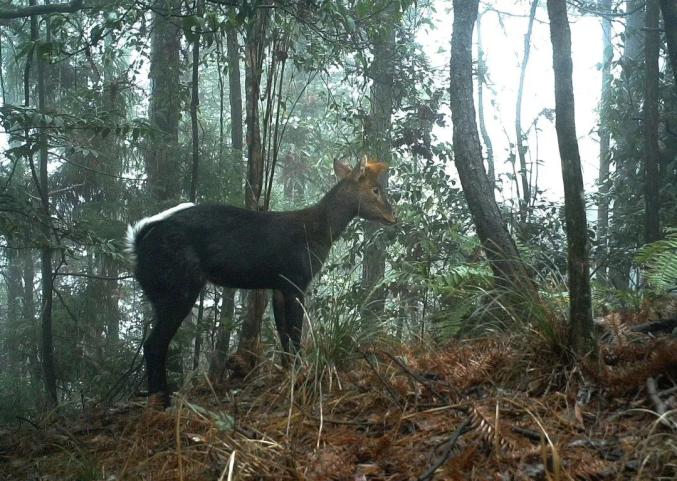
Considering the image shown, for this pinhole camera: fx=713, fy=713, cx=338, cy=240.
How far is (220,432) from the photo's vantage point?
290cm

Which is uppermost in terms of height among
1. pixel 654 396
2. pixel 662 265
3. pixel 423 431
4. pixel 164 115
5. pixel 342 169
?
pixel 164 115

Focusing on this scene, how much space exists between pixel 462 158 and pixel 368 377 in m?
2.84

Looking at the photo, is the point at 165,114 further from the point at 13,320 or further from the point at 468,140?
the point at 13,320

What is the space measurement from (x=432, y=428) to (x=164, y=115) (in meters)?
8.23

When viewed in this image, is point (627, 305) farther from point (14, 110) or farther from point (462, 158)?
point (14, 110)

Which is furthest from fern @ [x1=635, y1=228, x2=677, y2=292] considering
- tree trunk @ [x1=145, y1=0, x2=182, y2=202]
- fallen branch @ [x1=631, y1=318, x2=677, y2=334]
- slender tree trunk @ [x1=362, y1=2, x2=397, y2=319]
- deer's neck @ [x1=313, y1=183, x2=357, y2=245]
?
tree trunk @ [x1=145, y1=0, x2=182, y2=202]

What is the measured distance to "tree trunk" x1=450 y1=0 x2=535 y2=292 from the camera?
19.4ft

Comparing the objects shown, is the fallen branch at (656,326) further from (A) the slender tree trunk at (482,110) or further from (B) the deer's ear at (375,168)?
(A) the slender tree trunk at (482,110)

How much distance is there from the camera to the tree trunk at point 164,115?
994cm

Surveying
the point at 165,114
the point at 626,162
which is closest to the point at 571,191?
the point at 165,114

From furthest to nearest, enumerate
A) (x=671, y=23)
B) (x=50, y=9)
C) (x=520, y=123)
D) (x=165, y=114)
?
(x=520, y=123), (x=165, y=114), (x=671, y=23), (x=50, y=9)

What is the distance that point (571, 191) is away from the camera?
3.47 m

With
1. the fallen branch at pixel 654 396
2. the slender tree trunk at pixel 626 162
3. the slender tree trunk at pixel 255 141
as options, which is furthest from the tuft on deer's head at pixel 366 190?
the fallen branch at pixel 654 396

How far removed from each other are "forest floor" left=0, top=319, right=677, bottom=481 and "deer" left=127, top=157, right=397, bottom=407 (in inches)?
53.1
